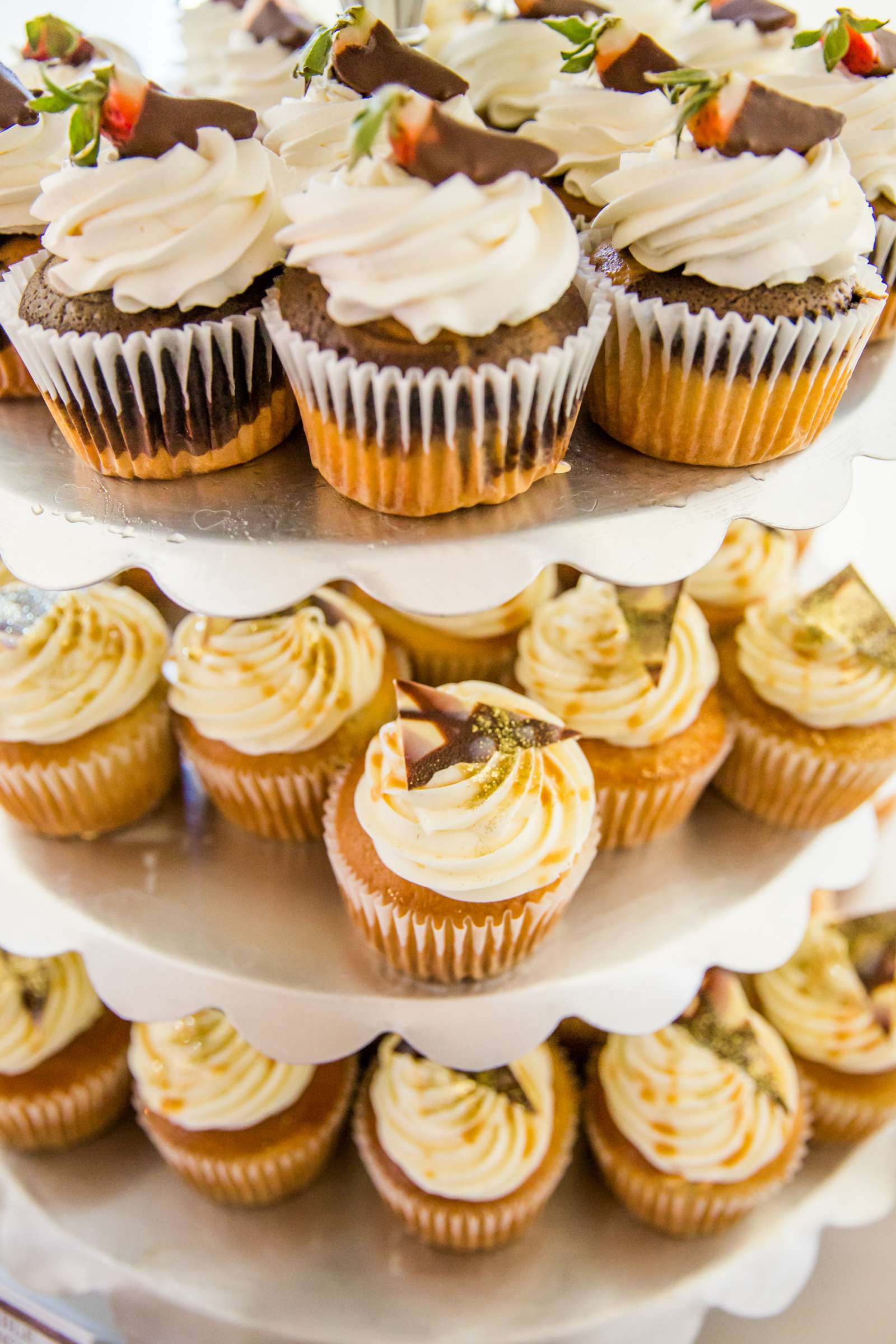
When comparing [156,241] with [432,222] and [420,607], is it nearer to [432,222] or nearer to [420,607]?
[432,222]

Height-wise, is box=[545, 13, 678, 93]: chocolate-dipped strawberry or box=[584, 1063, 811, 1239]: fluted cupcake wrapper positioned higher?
box=[545, 13, 678, 93]: chocolate-dipped strawberry

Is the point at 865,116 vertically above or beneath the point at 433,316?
above

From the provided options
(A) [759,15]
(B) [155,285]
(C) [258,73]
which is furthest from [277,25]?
(B) [155,285]

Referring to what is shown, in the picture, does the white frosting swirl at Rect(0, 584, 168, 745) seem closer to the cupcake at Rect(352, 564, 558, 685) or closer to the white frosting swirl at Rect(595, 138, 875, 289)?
the cupcake at Rect(352, 564, 558, 685)

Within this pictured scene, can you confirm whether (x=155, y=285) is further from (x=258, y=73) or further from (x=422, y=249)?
(x=258, y=73)

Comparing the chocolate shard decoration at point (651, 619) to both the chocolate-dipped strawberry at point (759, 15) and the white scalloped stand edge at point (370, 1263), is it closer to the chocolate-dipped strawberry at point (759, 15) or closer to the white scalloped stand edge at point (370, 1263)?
the chocolate-dipped strawberry at point (759, 15)

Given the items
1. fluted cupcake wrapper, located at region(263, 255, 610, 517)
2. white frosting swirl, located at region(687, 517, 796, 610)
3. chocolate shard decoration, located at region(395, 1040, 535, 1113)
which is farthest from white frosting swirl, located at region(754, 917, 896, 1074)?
fluted cupcake wrapper, located at region(263, 255, 610, 517)
